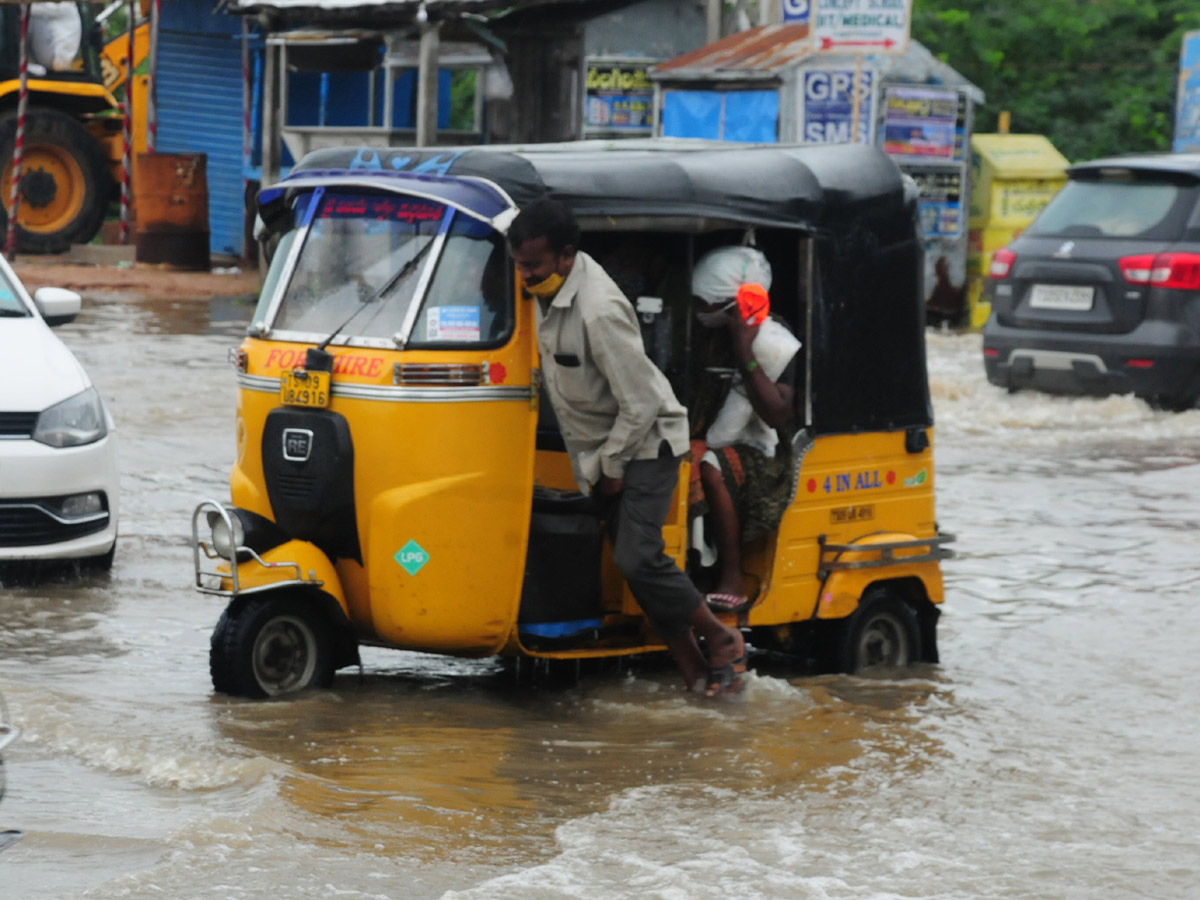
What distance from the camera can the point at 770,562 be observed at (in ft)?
21.8

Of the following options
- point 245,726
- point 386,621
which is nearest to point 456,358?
point 386,621

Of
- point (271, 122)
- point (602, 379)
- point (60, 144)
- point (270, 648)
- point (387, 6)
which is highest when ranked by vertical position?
point (387, 6)

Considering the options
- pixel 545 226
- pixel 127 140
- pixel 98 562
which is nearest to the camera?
pixel 545 226

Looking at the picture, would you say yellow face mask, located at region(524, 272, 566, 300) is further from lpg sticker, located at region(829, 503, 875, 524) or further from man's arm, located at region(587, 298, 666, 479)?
lpg sticker, located at region(829, 503, 875, 524)

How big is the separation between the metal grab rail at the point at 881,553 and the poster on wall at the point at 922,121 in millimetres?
11706

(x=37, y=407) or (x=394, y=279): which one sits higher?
(x=394, y=279)

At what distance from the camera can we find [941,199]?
1880 centimetres

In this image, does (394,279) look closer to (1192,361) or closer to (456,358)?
(456,358)

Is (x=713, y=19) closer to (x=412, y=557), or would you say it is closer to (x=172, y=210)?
(x=172, y=210)

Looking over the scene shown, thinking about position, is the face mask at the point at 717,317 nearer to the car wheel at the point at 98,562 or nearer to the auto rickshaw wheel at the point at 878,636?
the auto rickshaw wheel at the point at 878,636

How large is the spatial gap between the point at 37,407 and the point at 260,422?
5.98 feet

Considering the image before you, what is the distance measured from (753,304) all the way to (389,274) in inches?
47.0

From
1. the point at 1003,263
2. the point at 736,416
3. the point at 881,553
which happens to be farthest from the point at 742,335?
the point at 1003,263

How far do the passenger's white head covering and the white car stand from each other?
2.80m
